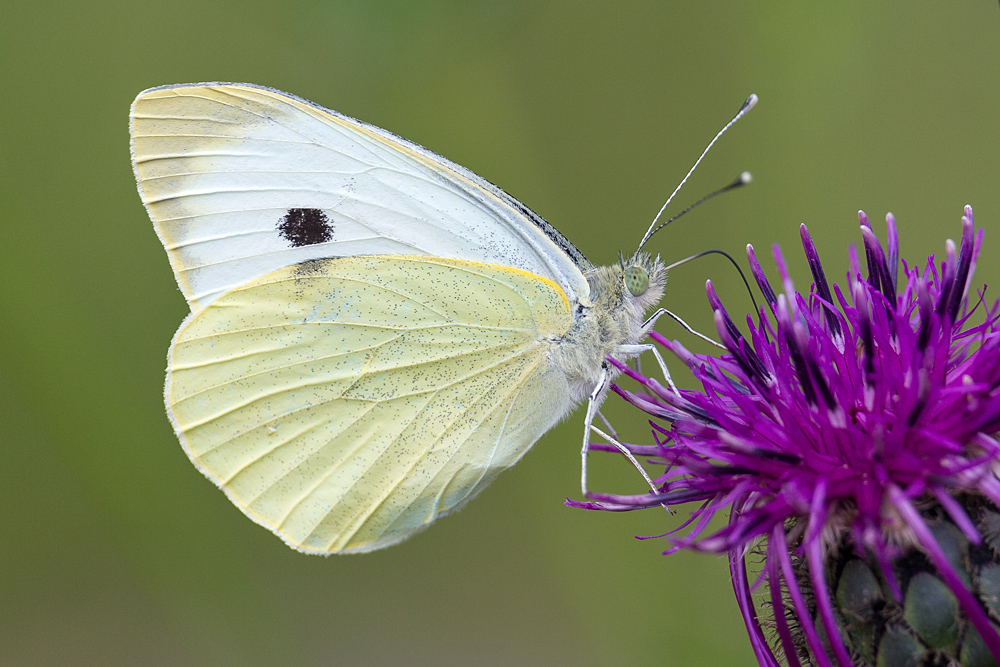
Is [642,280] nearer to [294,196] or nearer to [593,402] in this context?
[593,402]

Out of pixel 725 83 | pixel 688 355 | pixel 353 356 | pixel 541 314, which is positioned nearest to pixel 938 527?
pixel 688 355

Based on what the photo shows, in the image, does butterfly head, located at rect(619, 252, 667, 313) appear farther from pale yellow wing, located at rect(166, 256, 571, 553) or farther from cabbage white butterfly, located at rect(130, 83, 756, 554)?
pale yellow wing, located at rect(166, 256, 571, 553)

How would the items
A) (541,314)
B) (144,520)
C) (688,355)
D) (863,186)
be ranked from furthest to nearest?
(863,186) → (144,520) → (541,314) → (688,355)

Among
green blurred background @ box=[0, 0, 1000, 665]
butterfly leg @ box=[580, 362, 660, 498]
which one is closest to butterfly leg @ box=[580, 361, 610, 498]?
butterfly leg @ box=[580, 362, 660, 498]

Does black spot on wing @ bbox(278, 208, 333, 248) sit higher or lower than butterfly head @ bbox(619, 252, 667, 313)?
higher

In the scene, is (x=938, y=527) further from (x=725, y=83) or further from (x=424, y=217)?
(x=725, y=83)

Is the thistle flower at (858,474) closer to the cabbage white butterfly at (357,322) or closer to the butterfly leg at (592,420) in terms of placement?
the butterfly leg at (592,420)
